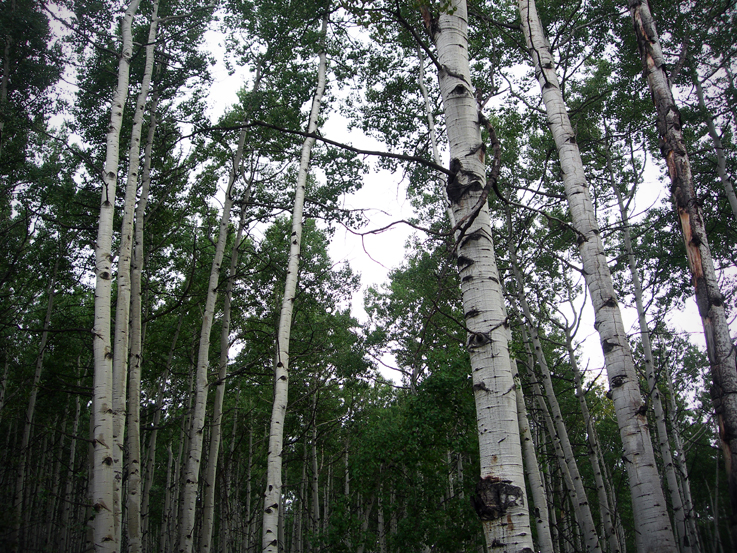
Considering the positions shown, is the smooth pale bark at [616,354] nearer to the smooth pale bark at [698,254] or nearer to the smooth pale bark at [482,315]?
the smooth pale bark at [698,254]

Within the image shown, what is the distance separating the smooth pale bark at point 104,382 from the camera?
195 inches

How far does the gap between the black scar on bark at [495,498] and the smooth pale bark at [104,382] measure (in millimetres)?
4735

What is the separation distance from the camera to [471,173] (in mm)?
2525

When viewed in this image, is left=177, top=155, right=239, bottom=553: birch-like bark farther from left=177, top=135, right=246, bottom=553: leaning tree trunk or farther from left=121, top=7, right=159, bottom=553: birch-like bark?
left=121, top=7, right=159, bottom=553: birch-like bark

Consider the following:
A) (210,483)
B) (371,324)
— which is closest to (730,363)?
(210,483)

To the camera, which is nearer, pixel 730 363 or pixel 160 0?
pixel 730 363

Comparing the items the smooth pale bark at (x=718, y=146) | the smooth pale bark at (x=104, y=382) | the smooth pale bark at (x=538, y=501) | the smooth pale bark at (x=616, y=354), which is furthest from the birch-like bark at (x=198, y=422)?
the smooth pale bark at (x=718, y=146)

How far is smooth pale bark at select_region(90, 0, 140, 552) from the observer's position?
4943mm

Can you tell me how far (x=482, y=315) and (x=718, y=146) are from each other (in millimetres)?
9801

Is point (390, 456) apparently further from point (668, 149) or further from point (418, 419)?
point (668, 149)

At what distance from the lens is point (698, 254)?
12.8ft

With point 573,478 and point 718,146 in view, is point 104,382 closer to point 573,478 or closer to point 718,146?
point 573,478

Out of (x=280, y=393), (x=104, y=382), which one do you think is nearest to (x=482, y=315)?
(x=280, y=393)

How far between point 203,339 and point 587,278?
→ 6.65m
